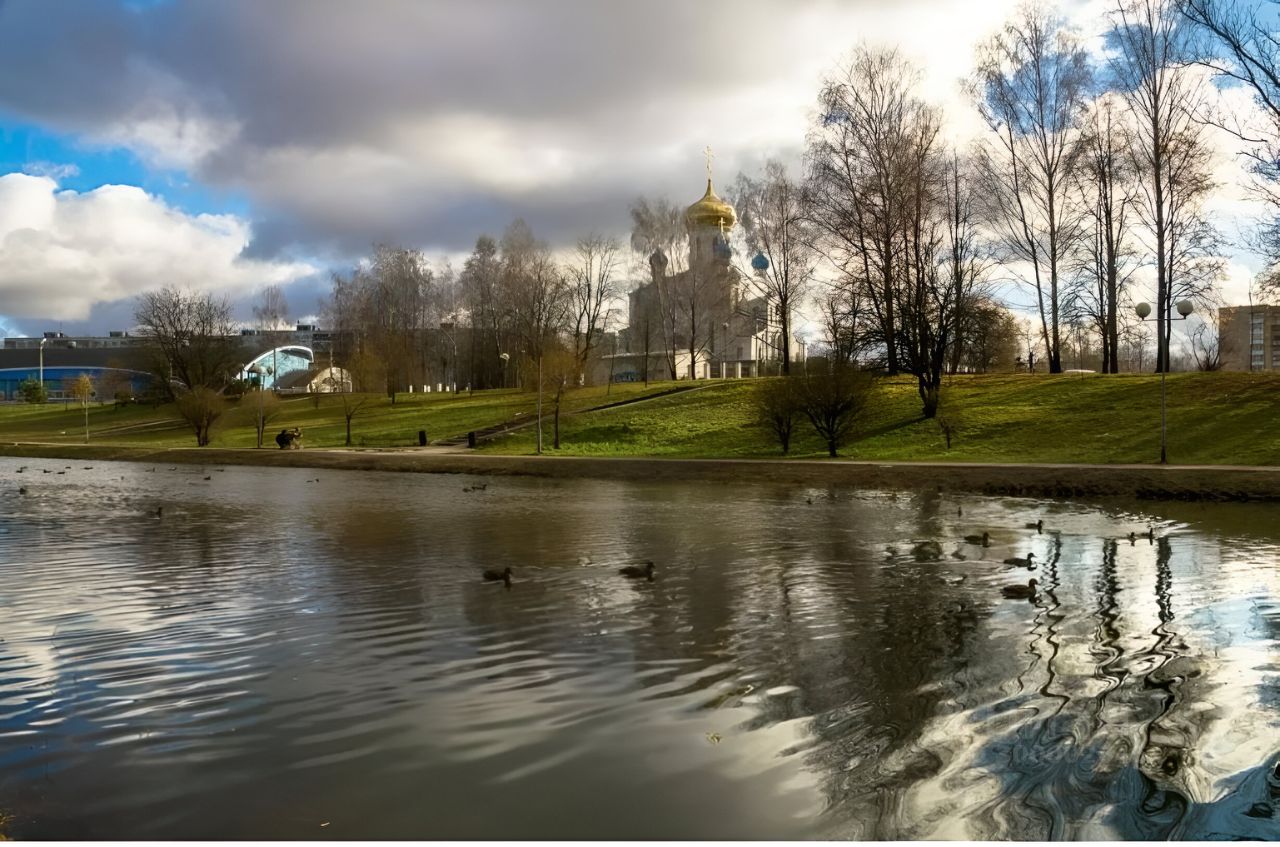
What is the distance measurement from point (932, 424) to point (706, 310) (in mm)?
29938

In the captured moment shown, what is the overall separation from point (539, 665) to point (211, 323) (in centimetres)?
8490

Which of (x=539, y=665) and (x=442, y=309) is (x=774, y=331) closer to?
(x=442, y=309)

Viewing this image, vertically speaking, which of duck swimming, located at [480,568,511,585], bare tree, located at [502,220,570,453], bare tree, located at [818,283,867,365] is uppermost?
bare tree, located at [502,220,570,453]

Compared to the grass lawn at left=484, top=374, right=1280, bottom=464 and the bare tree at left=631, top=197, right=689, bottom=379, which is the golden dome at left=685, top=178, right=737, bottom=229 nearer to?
the bare tree at left=631, top=197, right=689, bottom=379

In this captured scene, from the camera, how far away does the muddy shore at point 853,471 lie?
22406 millimetres

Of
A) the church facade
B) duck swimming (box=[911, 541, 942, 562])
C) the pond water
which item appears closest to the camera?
the pond water

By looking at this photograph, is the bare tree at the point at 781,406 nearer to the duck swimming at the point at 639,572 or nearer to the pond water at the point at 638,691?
the pond water at the point at 638,691

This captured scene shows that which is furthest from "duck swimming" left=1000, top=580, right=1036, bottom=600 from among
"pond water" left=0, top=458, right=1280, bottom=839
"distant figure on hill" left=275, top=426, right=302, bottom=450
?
"distant figure on hill" left=275, top=426, right=302, bottom=450

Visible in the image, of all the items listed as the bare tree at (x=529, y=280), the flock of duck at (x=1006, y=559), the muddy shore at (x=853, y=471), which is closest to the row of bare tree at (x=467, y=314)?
the bare tree at (x=529, y=280)

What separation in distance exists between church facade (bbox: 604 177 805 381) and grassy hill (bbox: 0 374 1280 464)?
8537mm

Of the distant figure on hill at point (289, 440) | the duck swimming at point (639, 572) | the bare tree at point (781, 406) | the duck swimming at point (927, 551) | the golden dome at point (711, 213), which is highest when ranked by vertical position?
the golden dome at point (711, 213)

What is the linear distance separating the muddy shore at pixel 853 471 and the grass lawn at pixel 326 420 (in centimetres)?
814

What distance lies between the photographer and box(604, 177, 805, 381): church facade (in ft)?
204

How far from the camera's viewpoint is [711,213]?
7281cm
